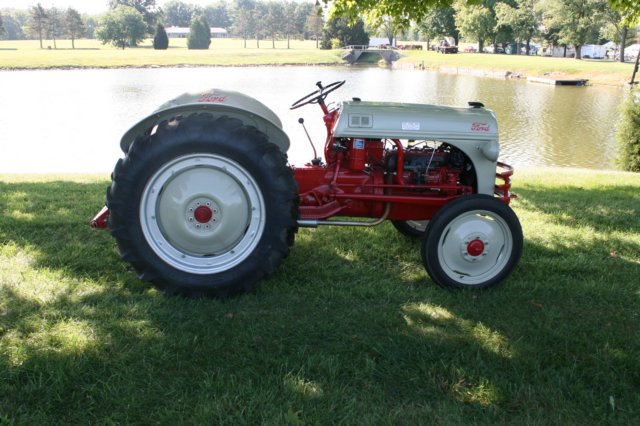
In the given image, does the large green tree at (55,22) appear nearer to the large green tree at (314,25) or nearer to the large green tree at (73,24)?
the large green tree at (73,24)

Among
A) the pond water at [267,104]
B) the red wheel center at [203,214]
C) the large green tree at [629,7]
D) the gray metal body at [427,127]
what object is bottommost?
the pond water at [267,104]

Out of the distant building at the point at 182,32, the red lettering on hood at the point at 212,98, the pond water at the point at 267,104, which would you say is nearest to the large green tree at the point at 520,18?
the pond water at the point at 267,104

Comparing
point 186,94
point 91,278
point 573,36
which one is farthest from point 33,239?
point 573,36

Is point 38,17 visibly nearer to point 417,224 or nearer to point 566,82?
point 566,82

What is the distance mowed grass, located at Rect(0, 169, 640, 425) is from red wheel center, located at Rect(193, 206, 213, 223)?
517 millimetres

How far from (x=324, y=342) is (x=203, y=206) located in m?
1.17

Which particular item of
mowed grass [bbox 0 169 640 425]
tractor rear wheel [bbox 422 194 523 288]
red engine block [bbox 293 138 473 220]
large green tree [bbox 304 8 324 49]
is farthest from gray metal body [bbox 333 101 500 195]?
large green tree [bbox 304 8 324 49]

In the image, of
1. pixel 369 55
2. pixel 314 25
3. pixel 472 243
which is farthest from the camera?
pixel 314 25

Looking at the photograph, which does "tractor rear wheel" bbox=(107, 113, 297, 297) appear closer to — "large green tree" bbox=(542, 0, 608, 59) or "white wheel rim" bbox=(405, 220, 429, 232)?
"white wheel rim" bbox=(405, 220, 429, 232)

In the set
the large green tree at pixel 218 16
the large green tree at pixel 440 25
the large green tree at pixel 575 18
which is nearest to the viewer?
the large green tree at pixel 575 18

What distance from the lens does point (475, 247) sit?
→ 3.67 m

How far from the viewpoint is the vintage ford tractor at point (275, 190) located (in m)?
3.42

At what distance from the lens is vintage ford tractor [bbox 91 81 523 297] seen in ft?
11.2

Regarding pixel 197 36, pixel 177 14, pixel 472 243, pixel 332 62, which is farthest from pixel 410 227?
pixel 177 14
